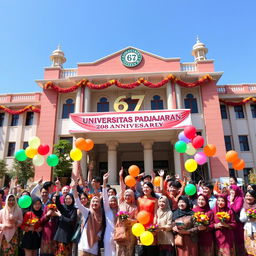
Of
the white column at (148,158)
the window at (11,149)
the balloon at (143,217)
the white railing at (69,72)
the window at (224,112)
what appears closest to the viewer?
the balloon at (143,217)

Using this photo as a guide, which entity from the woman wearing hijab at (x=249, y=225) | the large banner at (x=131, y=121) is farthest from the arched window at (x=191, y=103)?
the woman wearing hijab at (x=249, y=225)

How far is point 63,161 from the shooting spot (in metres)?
12.1

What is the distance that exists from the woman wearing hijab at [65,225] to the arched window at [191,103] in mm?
12483

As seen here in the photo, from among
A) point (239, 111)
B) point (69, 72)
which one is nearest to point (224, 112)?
point (239, 111)

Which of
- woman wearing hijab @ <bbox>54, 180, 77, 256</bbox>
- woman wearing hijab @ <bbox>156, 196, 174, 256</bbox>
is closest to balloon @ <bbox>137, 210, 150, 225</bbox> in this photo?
woman wearing hijab @ <bbox>156, 196, 174, 256</bbox>

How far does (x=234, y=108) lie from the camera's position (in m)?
16.2

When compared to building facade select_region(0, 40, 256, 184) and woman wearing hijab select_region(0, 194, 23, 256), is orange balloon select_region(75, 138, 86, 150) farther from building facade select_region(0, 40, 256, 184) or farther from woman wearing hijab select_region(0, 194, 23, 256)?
building facade select_region(0, 40, 256, 184)

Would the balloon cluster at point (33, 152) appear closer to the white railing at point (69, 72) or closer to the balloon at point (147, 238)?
the balloon at point (147, 238)

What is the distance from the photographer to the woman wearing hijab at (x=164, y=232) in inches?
125

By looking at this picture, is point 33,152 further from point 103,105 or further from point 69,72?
point 69,72

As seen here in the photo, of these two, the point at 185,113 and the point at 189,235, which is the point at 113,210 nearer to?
the point at 189,235

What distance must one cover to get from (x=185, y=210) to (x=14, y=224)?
2.84 metres

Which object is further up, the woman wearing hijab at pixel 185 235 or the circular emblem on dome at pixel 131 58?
the circular emblem on dome at pixel 131 58

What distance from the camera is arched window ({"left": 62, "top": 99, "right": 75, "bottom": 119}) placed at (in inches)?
592
